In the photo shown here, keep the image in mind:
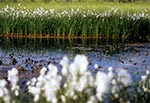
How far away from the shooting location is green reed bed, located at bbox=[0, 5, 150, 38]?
24344 millimetres

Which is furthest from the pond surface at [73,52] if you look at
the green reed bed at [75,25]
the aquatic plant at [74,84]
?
the aquatic plant at [74,84]

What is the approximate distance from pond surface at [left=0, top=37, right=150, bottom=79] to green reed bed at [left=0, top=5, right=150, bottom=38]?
1.16m

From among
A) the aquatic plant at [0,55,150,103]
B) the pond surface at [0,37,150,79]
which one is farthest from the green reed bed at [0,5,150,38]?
the aquatic plant at [0,55,150,103]

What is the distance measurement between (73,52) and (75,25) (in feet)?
20.0

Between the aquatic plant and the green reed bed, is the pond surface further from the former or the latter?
the aquatic plant

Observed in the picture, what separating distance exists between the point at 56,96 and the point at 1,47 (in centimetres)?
1532

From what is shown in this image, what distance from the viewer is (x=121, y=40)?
77.4 ft

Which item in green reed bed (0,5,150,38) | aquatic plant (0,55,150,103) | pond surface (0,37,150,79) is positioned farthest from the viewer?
green reed bed (0,5,150,38)

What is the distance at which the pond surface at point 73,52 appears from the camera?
1511 cm

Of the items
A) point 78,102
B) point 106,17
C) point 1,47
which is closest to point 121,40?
point 106,17

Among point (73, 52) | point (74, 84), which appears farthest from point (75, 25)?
point (74, 84)

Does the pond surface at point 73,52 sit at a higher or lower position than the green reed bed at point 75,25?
lower

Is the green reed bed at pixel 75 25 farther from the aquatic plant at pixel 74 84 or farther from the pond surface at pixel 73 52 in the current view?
the aquatic plant at pixel 74 84

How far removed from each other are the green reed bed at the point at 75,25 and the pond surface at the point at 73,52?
116cm
